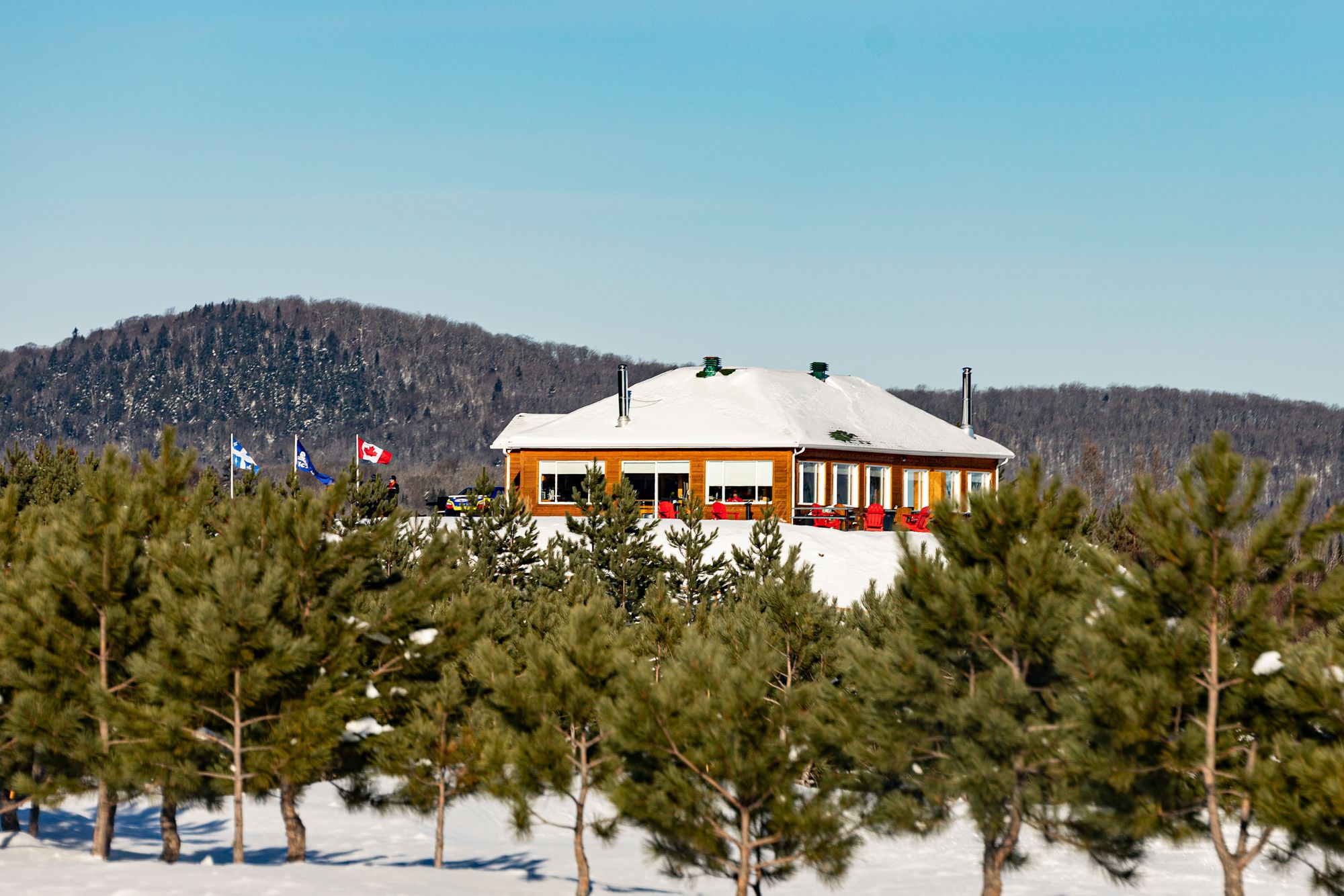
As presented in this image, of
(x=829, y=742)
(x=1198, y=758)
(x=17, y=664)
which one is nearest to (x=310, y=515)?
(x=17, y=664)

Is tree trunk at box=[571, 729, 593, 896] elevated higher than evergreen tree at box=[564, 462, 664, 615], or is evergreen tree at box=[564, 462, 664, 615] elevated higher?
evergreen tree at box=[564, 462, 664, 615]

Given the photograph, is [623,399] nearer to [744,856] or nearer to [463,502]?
[463,502]

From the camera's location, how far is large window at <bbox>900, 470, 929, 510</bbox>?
5303 centimetres

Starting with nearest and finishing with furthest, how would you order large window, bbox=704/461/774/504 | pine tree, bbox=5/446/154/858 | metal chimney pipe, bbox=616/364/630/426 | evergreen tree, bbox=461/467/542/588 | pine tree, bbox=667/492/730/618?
pine tree, bbox=5/446/154/858 < pine tree, bbox=667/492/730/618 < evergreen tree, bbox=461/467/542/588 < large window, bbox=704/461/774/504 < metal chimney pipe, bbox=616/364/630/426

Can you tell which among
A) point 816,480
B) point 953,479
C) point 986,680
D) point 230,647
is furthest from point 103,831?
point 953,479

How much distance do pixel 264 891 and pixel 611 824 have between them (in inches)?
149

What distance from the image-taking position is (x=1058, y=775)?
50.2ft

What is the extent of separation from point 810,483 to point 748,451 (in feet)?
8.43

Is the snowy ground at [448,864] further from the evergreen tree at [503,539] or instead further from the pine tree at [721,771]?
the evergreen tree at [503,539]

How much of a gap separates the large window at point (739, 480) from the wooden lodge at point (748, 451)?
3 cm

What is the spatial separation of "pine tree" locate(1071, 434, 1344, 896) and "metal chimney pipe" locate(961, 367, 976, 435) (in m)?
43.1

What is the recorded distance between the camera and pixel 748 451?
1933 inches

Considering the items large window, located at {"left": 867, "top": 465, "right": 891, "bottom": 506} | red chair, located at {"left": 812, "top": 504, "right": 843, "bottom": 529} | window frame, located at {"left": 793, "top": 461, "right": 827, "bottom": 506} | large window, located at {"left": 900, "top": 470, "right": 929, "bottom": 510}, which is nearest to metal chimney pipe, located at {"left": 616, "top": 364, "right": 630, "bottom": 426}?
window frame, located at {"left": 793, "top": 461, "right": 827, "bottom": 506}

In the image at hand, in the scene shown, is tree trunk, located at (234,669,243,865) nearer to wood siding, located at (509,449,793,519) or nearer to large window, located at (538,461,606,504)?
wood siding, located at (509,449,793,519)
